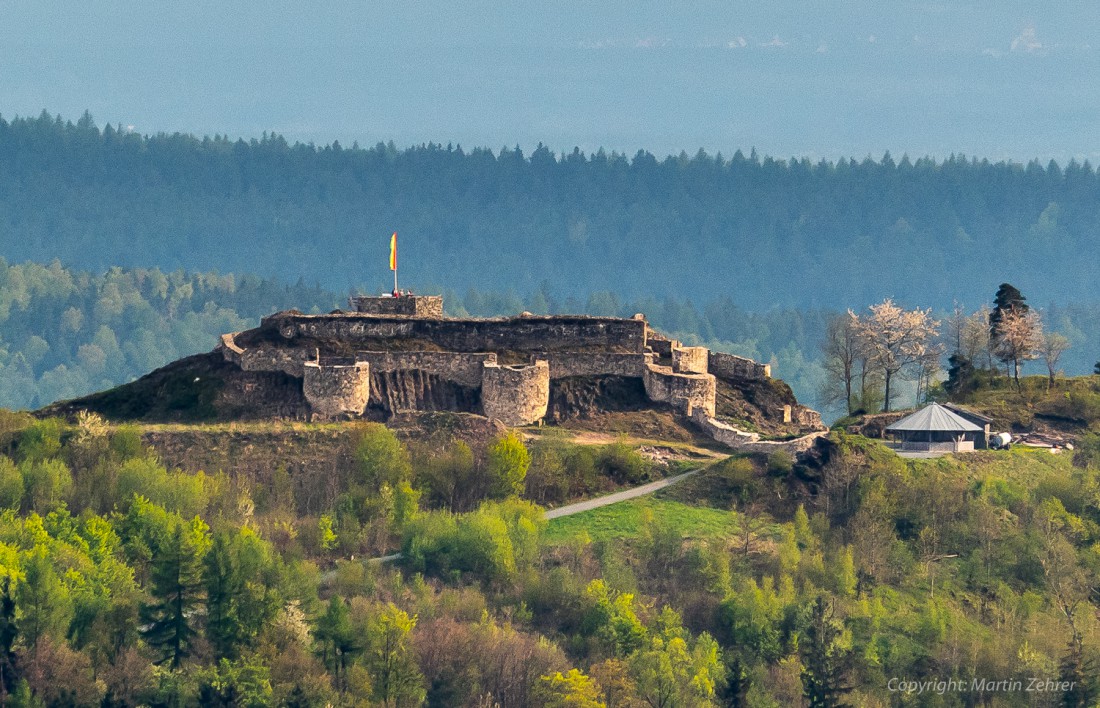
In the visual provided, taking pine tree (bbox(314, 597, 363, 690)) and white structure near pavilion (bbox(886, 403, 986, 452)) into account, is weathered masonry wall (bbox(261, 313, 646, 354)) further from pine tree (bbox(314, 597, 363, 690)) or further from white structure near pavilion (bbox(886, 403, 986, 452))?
pine tree (bbox(314, 597, 363, 690))

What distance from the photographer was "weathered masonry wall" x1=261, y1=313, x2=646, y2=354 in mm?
122938

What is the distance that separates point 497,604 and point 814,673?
13215 millimetres

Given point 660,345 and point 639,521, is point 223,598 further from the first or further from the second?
point 660,345

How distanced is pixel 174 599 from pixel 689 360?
31866mm

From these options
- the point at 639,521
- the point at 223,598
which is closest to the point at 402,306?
the point at 639,521

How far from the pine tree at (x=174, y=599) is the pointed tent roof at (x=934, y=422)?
36794 millimetres

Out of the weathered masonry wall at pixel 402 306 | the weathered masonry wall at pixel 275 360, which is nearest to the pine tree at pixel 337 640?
the weathered masonry wall at pixel 275 360

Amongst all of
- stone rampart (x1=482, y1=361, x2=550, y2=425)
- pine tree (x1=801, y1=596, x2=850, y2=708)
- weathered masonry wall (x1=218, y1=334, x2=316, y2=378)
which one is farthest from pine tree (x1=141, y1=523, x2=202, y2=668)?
pine tree (x1=801, y1=596, x2=850, y2=708)

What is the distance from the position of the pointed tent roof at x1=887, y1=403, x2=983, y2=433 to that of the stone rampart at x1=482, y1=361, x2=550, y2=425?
17699mm

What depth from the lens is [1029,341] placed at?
133 metres

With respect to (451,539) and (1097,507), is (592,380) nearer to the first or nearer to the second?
(451,539)

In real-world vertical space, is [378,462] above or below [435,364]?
below

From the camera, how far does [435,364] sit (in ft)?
396

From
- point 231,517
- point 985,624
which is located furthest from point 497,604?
point 985,624
